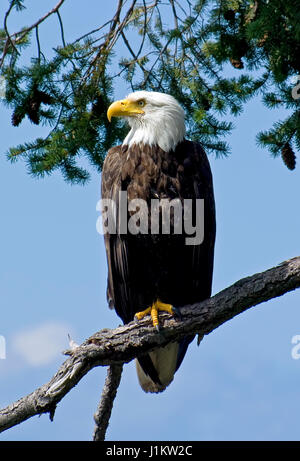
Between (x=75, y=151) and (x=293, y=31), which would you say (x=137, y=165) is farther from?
(x=293, y=31)

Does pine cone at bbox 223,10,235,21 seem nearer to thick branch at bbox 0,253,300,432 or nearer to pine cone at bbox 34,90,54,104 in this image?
pine cone at bbox 34,90,54,104

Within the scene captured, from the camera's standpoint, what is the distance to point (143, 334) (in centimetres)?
434

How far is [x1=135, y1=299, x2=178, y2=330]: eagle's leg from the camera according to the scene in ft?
14.5

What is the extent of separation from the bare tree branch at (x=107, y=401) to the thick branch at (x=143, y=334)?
12.6 inches

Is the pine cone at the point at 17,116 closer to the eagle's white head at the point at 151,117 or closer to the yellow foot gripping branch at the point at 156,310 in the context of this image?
the eagle's white head at the point at 151,117

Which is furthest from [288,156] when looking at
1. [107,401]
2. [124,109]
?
[107,401]

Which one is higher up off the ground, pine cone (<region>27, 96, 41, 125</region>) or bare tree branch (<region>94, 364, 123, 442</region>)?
pine cone (<region>27, 96, 41, 125</region>)

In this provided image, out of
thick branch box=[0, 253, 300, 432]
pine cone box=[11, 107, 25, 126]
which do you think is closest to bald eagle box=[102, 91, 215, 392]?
thick branch box=[0, 253, 300, 432]

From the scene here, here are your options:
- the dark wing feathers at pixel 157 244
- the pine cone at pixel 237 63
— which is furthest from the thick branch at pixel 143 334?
the pine cone at pixel 237 63

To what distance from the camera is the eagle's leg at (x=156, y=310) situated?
4434 mm

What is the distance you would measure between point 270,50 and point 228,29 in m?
0.47

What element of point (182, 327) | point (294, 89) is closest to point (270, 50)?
point (294, 89)

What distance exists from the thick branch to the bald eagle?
0.18 metres

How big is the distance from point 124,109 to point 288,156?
1314 millimetres
